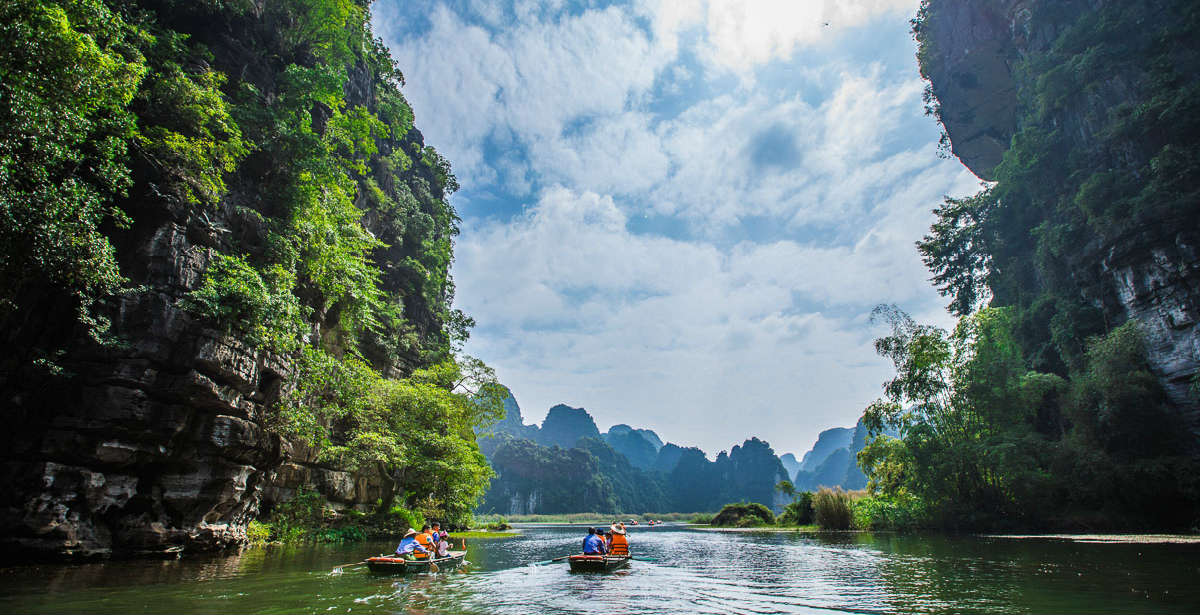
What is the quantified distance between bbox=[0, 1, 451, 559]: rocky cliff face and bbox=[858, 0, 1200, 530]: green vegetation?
30.1 metres

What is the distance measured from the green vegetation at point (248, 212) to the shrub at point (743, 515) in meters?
31.3

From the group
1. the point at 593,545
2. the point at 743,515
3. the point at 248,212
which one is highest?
the point at 248,212

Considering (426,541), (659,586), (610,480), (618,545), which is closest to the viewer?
(659,586)

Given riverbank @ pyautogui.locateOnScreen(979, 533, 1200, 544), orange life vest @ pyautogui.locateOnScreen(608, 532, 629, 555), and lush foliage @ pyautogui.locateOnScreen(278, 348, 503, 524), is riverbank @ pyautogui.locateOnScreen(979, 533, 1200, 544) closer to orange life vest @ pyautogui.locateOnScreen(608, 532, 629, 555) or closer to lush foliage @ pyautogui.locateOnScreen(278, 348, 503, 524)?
orange life vest @ pyautogui.locateOnScreen(608, 532, 629, 555)

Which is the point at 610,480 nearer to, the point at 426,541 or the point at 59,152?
the point at 426,541

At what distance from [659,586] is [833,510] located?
27373mm

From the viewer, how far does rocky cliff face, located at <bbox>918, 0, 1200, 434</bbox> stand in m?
23.7

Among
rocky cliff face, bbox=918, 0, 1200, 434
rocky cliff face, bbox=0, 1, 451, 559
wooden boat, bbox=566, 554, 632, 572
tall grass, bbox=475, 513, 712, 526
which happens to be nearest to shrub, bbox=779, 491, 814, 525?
rocky cliff face, bbox=918, 0, 1200, 434

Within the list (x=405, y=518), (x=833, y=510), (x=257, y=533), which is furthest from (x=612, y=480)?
(x=257, y=533)

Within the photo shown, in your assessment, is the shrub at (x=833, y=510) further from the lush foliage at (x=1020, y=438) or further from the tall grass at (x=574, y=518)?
the tall grass at (x=574, y=518)

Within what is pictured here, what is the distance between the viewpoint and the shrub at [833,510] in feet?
112

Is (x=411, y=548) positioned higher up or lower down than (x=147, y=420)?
lower down

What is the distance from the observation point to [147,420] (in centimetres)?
1346

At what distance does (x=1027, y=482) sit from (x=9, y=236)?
36.2 meters
